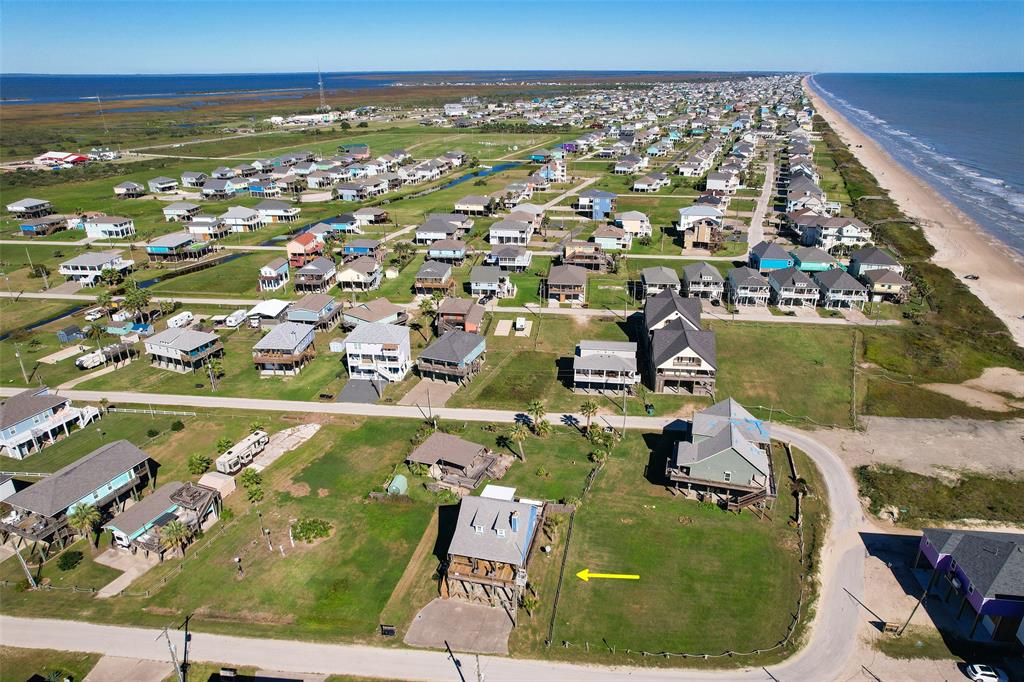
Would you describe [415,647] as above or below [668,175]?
below

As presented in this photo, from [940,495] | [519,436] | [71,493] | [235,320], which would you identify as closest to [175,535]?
[71,493]

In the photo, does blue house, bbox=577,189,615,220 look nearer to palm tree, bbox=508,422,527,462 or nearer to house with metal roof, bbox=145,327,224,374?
house with metal roof, bbox=145,327,224,374

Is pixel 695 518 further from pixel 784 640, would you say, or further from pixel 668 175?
pixel 668 175

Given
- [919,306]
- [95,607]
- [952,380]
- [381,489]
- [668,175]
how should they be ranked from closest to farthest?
[95,607] → [381,489] → [952,380] → [919,306] → [668,175]

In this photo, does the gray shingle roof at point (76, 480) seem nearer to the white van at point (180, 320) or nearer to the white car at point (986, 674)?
the white van at point (180, 320)

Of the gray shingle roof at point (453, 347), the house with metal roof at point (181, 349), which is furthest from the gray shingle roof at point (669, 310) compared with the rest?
the house with metal roof at point (181, 349)

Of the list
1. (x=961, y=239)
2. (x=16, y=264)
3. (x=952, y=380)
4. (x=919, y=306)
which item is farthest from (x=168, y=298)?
(x=961, y=239)
